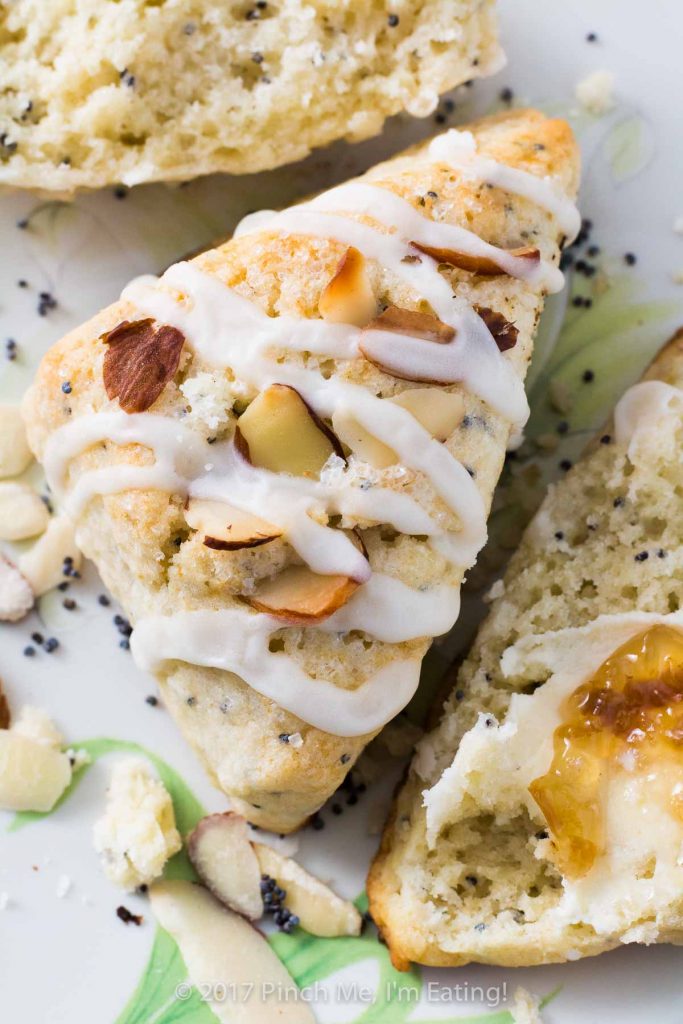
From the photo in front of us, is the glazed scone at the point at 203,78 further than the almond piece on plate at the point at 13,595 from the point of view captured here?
No

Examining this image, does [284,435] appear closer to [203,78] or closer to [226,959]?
[203,78]

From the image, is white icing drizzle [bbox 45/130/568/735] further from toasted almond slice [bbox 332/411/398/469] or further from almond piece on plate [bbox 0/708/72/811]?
almond piece on plate [bbox 0/708/72/811]

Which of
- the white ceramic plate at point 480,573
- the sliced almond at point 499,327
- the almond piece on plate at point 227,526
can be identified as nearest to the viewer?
the almond piece on plate at point 227,526

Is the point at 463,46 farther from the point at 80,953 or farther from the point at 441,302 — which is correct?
the point at 80,953

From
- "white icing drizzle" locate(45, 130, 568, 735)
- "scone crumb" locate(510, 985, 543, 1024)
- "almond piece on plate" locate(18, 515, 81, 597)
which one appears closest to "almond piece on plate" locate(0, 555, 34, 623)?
"almond piece on plate" locate(18, 515, 81, 597)

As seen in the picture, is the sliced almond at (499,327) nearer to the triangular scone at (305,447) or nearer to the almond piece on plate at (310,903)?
the triangular scone at (305,447)

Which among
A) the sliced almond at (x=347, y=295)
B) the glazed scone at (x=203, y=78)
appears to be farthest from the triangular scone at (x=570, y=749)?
the glazed scone at (x=203, y=78)

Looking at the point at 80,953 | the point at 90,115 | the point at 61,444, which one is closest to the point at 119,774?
the point at 80,953
